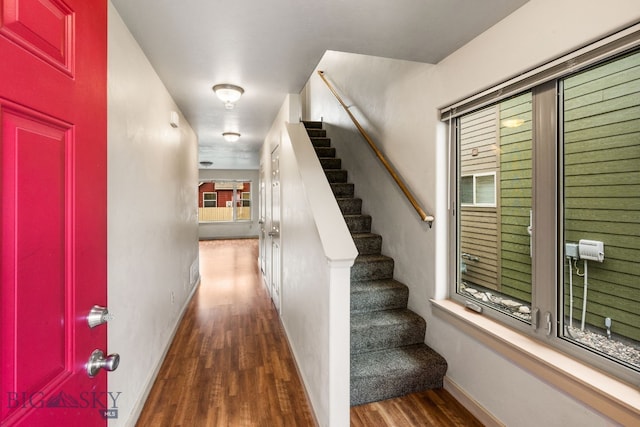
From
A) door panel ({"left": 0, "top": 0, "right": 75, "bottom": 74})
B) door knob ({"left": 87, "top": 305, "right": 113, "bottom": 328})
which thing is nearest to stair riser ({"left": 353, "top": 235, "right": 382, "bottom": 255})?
door knob ({"left": 87, "top": 305, "right": 113, "bottom": 328})

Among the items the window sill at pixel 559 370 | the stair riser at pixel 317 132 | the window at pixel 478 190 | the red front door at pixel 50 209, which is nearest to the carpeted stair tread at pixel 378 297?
the window sill at pixel 559 370

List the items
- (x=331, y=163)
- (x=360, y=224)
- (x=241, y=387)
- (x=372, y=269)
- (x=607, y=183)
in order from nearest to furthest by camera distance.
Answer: (x=607, y=183)
(x=241, y=387)
(x=372, y=269)
(x=360, y=224)
(x=331, y=163)

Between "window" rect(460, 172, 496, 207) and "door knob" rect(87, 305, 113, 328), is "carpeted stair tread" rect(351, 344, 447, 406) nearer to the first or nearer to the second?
"window" rect(460, 172, 496, 207)

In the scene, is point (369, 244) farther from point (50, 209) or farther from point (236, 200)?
point (236, 200)

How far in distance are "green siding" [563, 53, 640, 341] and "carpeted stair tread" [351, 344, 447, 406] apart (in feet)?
3.28

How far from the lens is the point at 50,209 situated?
69 cm

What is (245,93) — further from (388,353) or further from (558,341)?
(558,341)

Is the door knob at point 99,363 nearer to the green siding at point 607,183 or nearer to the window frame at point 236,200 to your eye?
the green siding at point 607,183

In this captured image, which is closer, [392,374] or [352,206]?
[392,374]

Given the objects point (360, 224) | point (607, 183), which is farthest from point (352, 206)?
point (607, 183)

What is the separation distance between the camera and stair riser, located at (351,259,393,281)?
270cm

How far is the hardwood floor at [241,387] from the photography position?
6.29 ft

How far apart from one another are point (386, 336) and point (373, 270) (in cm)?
61

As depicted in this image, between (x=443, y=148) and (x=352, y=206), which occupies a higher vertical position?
(x=443, y=148)
